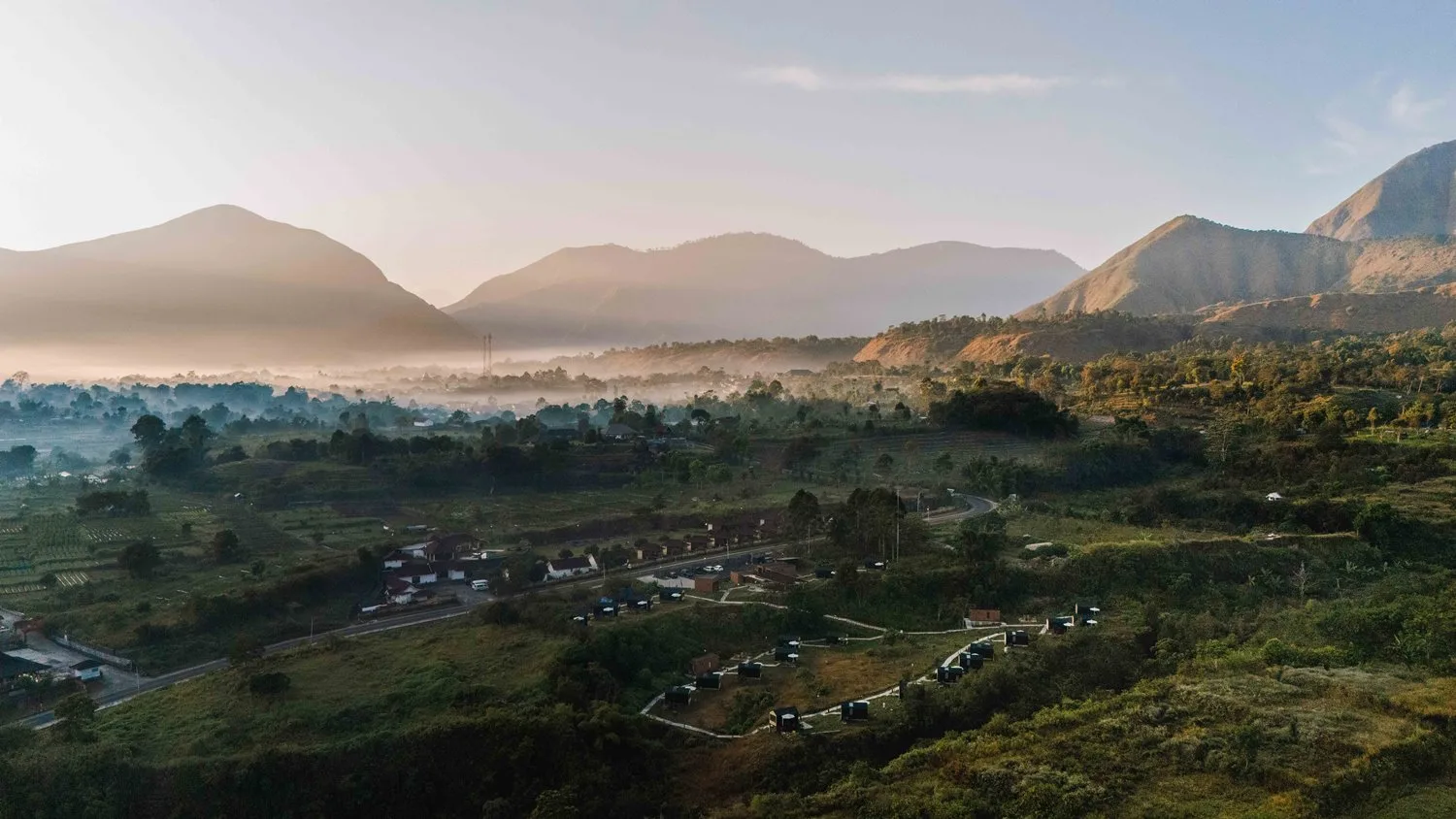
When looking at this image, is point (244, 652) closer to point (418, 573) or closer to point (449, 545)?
point (418, 573)

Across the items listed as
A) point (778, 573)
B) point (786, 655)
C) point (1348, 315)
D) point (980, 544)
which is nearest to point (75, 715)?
point (786, 655)

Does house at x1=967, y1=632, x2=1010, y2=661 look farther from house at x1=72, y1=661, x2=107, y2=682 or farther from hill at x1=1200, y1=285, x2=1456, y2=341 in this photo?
hill at x1=1200, y1=285, x2=1456, y2=341

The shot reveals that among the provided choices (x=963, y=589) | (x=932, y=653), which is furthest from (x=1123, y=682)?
(x=963, y=589)

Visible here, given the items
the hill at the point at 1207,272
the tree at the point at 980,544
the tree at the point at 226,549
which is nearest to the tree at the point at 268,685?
the tree at the point at 226,549

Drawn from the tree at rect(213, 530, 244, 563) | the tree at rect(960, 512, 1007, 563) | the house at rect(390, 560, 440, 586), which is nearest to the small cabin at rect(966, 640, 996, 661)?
the tree at rect(960, 512, 1007, 563)

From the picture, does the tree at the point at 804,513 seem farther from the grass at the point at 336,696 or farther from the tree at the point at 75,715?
the tree at the point at 75,715

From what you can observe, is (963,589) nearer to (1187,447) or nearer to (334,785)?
(334,785)

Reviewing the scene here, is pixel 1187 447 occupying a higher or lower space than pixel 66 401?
lower
